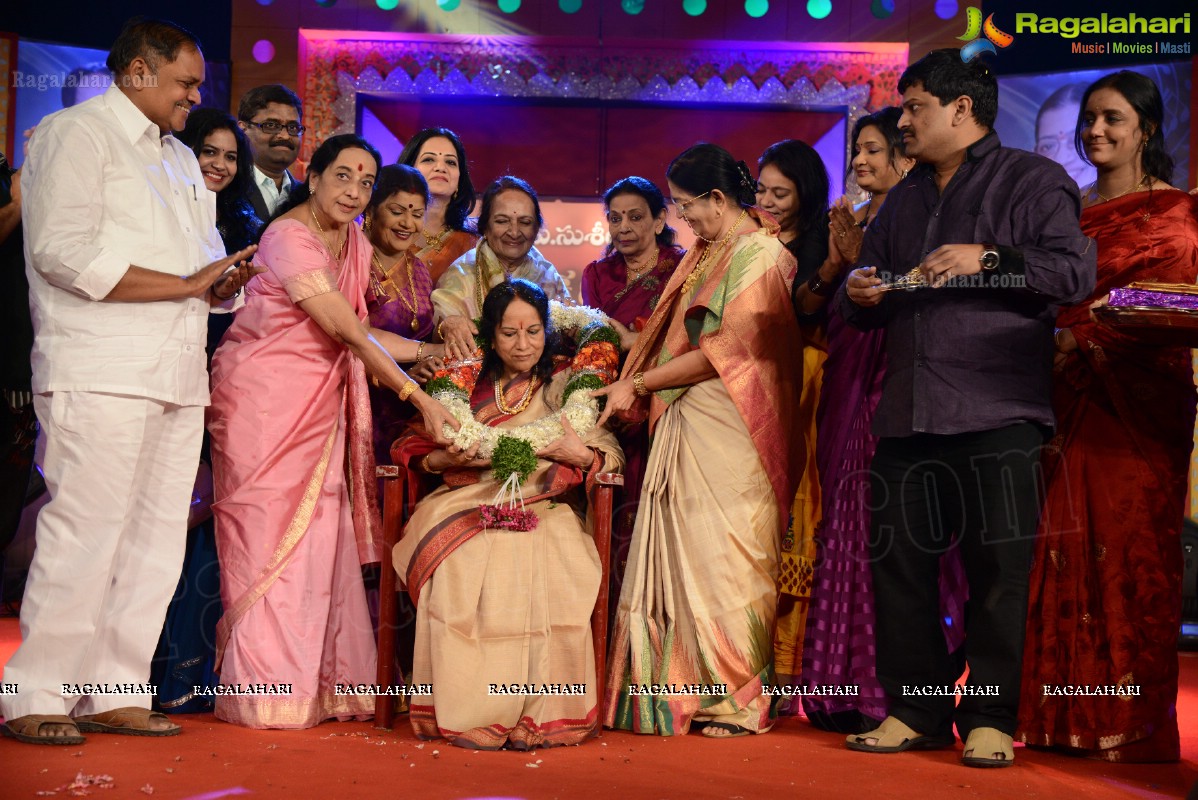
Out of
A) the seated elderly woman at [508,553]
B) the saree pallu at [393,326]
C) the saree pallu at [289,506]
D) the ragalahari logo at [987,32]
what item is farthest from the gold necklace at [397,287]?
Answer: the ragalahari logo at [987,32]

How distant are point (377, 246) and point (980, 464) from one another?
2242mm

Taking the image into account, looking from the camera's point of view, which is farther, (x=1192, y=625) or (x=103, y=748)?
(x=1192, y=625)

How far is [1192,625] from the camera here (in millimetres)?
6215

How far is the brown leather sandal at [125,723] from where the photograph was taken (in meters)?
3.30

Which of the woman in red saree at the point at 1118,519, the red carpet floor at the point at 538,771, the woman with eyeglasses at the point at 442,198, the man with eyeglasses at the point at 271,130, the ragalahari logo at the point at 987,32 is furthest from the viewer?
the ragalahari logo at the point at 987,32

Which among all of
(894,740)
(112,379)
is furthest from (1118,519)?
(112,379)

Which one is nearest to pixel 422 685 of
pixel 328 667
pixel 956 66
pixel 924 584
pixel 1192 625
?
pixel 328 667

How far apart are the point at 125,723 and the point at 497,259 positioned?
205cm

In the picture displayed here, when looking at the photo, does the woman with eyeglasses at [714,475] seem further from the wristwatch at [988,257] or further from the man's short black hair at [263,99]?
the man's short black hair at [263,99]

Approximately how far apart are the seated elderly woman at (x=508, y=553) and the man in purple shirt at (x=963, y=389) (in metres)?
0.88

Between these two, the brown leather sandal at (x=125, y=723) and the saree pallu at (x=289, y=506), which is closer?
the brown leather sandal at (x=125, y=723)

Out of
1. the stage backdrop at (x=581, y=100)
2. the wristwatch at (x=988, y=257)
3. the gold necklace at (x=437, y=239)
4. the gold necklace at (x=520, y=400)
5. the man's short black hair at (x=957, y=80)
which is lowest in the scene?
the gold necklace at (x=520, y=400)

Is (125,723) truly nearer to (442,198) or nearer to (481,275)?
(481,275)

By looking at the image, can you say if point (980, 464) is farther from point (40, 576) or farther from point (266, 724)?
point (40, 576)
